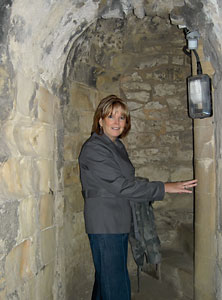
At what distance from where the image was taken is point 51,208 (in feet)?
6.23

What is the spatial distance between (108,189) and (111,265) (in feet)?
1.56

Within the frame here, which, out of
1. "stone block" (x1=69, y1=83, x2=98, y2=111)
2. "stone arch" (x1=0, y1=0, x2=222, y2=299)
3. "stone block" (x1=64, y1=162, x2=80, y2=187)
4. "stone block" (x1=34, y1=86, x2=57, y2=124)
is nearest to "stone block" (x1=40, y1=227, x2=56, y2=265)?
"stone arch" (x1=0, y1=0, x2=222, y2=299)

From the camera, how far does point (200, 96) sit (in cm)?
190

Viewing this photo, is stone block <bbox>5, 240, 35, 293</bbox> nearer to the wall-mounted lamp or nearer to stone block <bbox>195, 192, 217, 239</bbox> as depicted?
stone block <bbox>195, 192, 217, 239</bbox>

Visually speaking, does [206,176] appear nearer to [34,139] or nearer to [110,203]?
[110,203]

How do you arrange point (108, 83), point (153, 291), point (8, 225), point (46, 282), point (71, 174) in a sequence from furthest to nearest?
point (108, 83) < point (153, 291) < point (71, 174) < point (46, 282) < point (8, 225)

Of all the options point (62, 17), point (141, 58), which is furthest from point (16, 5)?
point (141, 58)

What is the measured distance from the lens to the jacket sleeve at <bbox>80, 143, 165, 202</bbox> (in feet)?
5.55

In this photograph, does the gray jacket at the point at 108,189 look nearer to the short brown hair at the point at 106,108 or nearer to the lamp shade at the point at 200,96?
the short brown hair at the point at 106,108

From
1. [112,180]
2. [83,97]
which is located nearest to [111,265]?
[112,180]

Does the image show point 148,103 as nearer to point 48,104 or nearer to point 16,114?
point 48,104

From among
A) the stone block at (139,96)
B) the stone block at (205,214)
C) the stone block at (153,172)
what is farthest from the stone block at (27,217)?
the stone block at (139,96)

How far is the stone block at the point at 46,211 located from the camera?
1.74 metres

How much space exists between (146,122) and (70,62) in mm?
1223
